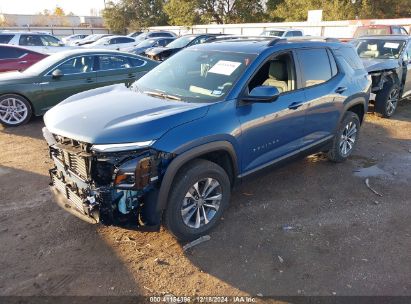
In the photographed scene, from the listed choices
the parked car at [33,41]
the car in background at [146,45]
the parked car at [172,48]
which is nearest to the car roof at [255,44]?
the parked car at [172,48]

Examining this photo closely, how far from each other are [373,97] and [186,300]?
6.87 metres

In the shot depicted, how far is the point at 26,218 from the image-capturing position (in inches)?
153

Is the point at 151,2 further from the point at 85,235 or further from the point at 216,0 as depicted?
the point at 85,235

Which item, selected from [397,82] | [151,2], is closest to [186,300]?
[397,82]

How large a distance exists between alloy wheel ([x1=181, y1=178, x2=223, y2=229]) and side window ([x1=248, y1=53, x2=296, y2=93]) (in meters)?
1.35

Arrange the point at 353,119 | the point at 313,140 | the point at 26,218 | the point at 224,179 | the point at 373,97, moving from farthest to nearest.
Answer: the point at 373,97, the point at 353,119, the point at 313,140, the point at 26,218, the point at 224,179

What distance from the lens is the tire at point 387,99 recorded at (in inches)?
313

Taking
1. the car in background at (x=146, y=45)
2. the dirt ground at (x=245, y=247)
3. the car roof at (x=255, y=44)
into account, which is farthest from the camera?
the car in background at (x=146, y=45)

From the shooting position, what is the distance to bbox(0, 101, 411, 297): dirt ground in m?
2.98

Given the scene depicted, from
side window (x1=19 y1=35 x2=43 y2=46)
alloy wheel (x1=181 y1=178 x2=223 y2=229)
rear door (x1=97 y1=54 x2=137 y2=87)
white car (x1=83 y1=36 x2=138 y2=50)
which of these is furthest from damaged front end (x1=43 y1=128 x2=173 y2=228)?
white car (x1=83 y1=36 x2=138 y2=50)

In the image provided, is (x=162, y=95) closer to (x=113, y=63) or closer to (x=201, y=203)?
(x=201, y=203)

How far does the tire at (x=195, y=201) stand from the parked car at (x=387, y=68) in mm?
5843

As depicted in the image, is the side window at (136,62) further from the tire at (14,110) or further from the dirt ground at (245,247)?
the dirt ground at (245,247)

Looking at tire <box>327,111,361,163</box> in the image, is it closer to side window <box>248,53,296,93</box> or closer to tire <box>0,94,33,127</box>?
side window <box>248,53,296,93</box>
